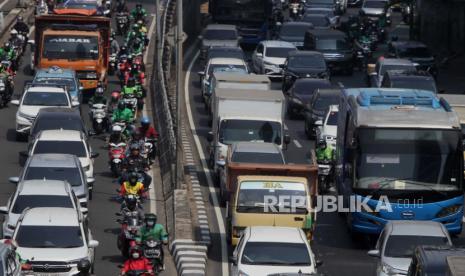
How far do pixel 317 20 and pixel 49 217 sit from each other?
5201cm

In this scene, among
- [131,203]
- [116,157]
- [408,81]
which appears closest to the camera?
[131,203]

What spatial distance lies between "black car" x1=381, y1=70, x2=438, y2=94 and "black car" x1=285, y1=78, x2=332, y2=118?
8.59ft

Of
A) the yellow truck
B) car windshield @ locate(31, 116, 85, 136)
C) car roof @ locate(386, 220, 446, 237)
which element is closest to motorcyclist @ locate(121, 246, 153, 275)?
the yellow truck

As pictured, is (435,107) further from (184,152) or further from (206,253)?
(184,152)

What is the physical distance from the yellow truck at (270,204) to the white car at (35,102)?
1462cm

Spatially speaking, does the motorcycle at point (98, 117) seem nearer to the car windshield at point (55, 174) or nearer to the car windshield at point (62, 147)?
the car windshield at point (62, 147)

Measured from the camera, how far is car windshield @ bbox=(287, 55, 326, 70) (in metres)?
59.0

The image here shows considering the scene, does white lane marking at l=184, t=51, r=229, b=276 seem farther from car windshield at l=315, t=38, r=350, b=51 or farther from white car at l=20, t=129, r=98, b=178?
car windshield at l=315, t=38, r=350, b=51

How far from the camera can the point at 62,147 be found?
3938 cm

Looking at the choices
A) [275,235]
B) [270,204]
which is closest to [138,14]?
[270,204]

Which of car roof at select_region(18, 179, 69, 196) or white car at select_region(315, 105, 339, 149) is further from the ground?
car roof at select_region(18, 179, 69, 196)

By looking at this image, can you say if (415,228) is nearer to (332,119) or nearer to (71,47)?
(332,119)

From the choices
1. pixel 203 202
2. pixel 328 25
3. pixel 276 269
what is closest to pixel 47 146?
pixel 203 202

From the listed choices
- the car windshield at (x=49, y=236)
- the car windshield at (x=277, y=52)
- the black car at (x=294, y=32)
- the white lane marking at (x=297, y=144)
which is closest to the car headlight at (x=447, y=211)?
the car windshield at (x=49, y=236)
